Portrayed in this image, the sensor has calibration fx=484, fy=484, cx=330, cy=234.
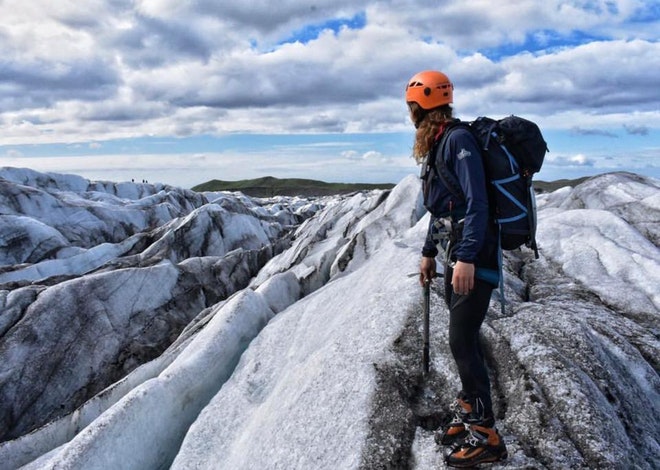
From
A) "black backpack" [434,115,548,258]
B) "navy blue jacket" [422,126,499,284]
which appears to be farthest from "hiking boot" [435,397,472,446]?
"black backpack" [434,115,548,258]

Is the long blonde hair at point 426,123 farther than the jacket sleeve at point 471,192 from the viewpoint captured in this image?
Yes

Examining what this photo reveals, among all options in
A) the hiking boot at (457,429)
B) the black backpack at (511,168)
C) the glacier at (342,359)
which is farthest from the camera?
the glacier at (342,359)

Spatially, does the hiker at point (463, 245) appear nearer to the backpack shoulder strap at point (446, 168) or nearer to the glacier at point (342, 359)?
the backpack shoulder strap at point (446, 168)

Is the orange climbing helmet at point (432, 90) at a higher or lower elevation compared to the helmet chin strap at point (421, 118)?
higher

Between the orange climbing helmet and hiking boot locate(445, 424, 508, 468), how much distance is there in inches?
182

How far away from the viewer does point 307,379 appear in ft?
32.1

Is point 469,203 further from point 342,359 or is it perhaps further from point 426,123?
point 342,359

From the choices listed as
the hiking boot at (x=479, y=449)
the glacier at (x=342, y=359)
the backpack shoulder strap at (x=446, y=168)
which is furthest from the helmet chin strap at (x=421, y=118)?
the glacier at (x=342, y=359)

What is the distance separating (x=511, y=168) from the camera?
6.57m

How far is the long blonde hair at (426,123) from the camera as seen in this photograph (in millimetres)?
6980

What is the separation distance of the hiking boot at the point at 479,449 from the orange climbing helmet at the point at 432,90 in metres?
4.61

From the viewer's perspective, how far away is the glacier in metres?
7.91

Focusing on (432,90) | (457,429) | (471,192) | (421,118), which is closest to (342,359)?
(457,429)

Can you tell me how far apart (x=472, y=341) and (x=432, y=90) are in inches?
143
